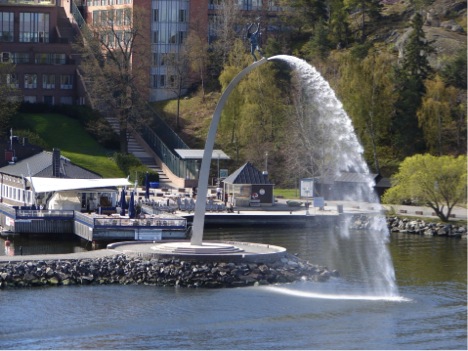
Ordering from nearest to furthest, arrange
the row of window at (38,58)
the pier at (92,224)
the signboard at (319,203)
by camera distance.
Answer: the pier at (92,224) → the signboard at (319,203) → the row of window at (38,58)

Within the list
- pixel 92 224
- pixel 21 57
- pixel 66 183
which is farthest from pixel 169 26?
pixel 92 224

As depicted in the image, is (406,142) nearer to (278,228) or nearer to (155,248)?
(278,228)

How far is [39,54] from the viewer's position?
118m

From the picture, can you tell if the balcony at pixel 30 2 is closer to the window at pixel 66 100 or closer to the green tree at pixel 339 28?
the window at pixel 66 100

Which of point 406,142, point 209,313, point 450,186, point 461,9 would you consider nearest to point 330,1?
point 461,9

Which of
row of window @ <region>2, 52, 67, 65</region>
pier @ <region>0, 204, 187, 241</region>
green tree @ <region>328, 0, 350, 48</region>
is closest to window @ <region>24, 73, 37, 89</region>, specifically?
row of window @ <region>2, 52, 67, 65</region>

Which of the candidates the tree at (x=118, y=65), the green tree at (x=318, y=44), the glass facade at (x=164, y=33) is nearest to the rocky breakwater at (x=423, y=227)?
the green tree at (x=318, y=44)

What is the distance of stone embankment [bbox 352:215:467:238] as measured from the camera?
249 feet

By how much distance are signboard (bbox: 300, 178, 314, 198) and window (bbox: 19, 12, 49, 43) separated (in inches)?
1651

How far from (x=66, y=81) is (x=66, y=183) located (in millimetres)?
45467

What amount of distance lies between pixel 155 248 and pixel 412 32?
51.3 metres

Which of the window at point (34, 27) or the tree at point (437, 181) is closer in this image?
the tree at point (437, 181)

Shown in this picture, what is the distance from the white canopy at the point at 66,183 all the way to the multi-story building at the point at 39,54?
41.1 metres

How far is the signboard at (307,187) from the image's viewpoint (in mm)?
87688
